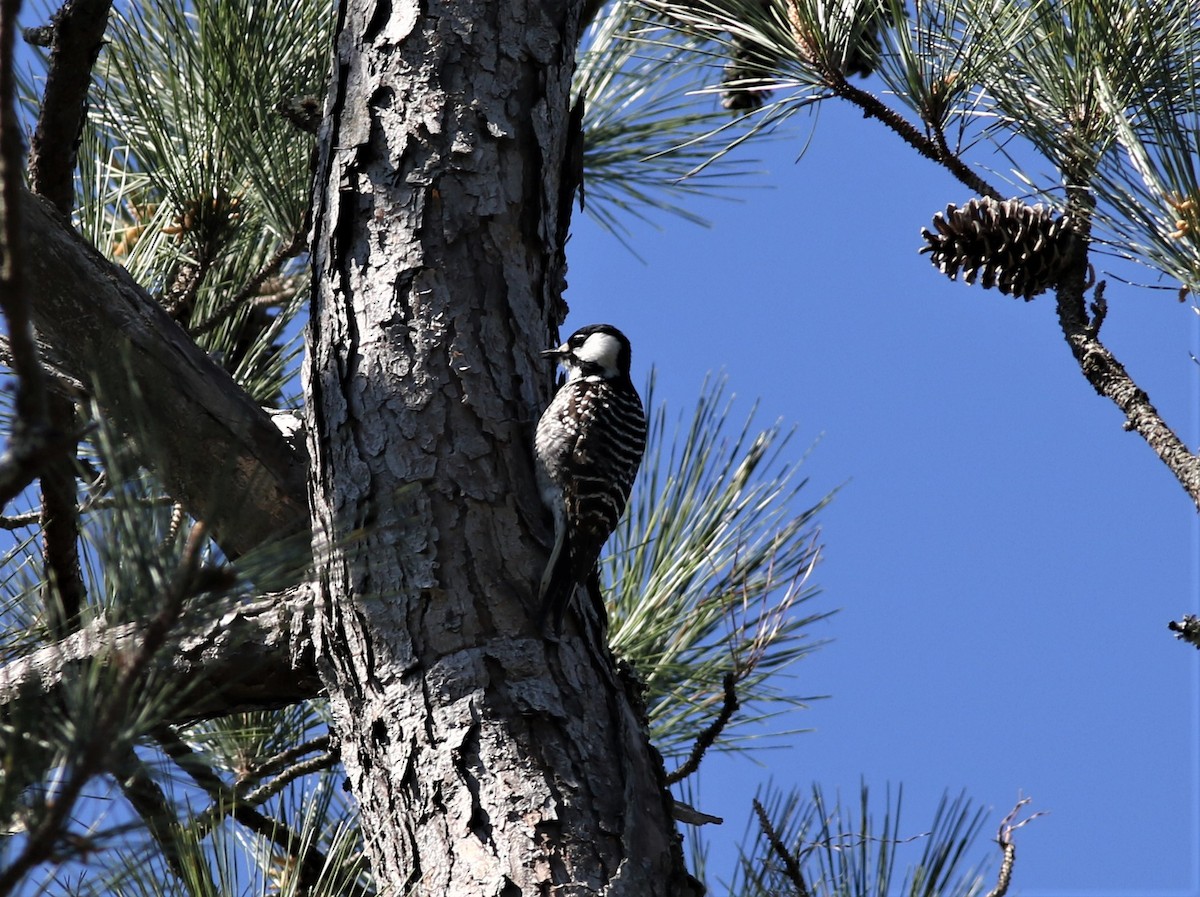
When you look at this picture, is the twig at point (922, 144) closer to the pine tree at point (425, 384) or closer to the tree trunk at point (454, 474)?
the pine tree at point (425, 384)

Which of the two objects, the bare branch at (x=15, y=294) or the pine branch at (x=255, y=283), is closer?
the bare branch at (x=15, y=294)

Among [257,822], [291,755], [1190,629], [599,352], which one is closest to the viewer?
[1190,629]

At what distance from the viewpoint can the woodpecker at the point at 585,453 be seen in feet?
6.65

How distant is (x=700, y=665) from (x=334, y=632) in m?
1.13

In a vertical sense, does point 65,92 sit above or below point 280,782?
above

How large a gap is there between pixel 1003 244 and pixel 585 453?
91cm

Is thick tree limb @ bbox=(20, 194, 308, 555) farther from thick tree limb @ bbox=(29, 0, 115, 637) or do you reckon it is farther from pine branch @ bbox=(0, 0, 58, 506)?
pine branch @ bbox=(0, 0, 58, 506)

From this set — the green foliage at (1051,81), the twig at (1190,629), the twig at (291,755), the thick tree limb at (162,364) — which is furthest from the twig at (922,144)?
the twig at (291,755)

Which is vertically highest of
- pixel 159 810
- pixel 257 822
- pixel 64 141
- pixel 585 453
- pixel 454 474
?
pixel 64 141

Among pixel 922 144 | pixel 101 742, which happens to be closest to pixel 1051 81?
pixel 922 144

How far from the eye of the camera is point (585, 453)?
100 inches

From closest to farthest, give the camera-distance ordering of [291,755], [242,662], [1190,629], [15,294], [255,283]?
[15,294]
[1190,629]
[242,662]
[291,755]
[255,283]

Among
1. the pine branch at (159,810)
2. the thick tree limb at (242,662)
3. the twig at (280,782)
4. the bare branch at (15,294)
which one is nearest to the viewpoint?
the bare branch at (15,294)

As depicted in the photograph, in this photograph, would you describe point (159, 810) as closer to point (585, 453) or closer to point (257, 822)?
point (257, 822)
